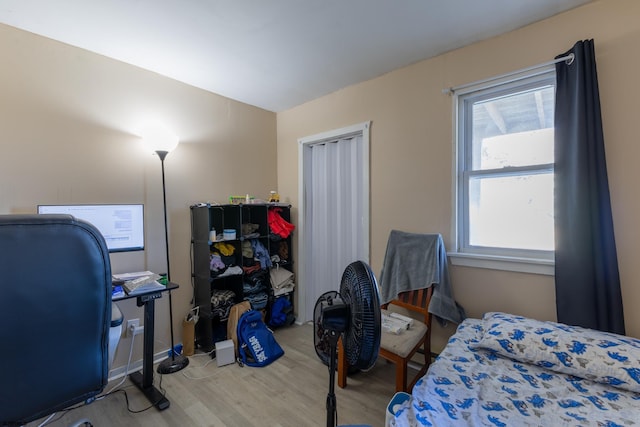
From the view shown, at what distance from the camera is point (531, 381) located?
1298 mm

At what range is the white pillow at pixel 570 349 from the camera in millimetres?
1230

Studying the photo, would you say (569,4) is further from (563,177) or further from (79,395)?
(79,395)

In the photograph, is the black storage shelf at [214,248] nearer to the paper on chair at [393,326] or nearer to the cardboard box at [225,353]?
the cardboard box at [225,353]

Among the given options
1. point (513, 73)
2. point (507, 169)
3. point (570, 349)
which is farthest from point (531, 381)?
point (513, 73)

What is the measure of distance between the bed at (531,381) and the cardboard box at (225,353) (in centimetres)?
165

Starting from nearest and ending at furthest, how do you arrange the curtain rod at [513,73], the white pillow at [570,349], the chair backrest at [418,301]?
1. the white pillow at [570,349]
2. the curtain rod at [513,73]
3. the chair backrest at [418,301]

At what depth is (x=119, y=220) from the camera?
7.17ft

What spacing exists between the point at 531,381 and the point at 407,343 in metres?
0.68

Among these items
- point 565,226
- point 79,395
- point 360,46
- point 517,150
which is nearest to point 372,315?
point 79,395

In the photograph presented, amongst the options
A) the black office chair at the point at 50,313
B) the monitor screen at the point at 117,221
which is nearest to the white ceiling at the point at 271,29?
the monitor screen at the point at 117,221

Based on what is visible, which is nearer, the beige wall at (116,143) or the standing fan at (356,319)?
the standing fan at (356,319)

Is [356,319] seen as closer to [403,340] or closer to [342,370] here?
[403,340]

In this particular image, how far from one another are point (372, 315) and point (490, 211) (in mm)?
1645

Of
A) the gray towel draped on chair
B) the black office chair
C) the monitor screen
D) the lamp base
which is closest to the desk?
the lamp base
